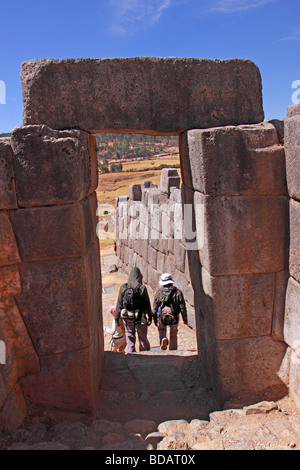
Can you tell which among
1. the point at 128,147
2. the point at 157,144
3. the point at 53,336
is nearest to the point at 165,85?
the point at 53,336

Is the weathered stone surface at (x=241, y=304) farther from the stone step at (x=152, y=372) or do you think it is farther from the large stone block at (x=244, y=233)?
the stone step at (x=152, y=372)

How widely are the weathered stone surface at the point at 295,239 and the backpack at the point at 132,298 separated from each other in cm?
263

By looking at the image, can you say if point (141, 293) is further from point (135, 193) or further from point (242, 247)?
point (135, 193)

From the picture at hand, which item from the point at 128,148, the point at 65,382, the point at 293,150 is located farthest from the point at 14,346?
the point at 128,148

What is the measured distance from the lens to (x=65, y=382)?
4.12 meters

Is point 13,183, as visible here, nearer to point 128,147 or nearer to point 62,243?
point 62,243

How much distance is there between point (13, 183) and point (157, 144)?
66074 millimetres

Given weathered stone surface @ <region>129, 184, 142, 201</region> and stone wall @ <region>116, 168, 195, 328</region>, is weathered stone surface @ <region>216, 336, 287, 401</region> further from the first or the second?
weathered stone surface @ <region>129, 184, 142, 201</region>

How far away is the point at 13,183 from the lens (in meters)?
3.68

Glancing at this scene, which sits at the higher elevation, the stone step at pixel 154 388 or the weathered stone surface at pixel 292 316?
the weathered stone surface at pixel 292 316

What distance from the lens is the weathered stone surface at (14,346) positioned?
375 cm

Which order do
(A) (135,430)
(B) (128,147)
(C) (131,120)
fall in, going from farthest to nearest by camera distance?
1. (B) (128,147)
2. (C) (131,120)
3. (A) (135,430)

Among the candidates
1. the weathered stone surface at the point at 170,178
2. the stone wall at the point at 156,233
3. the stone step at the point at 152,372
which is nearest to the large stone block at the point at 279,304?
the stone step at the point at 152,372

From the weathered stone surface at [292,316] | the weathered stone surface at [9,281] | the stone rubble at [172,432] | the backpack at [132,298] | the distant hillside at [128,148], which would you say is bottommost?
the stone rubble at [172,432]
